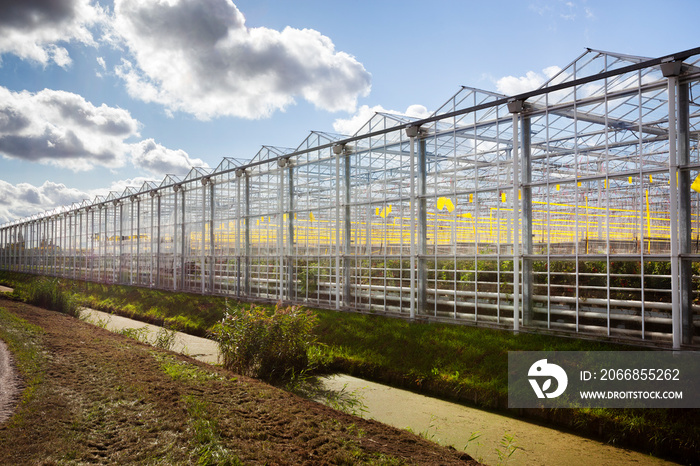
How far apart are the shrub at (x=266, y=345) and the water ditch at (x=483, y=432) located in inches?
37.7

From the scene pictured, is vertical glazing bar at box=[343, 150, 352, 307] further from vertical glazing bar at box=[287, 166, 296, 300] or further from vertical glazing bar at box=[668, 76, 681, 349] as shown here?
vertical glazing bar at box=[668, 76, 681, 349]

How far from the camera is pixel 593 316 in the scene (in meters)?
10.7

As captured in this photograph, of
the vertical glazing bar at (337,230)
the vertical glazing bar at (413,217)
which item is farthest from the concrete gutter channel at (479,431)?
the vertical glazing bar at (337,230)

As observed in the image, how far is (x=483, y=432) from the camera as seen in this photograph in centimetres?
801

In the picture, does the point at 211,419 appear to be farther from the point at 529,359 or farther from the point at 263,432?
the point at 529,359

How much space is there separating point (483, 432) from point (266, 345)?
488cm

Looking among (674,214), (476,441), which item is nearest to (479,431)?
(476,441)

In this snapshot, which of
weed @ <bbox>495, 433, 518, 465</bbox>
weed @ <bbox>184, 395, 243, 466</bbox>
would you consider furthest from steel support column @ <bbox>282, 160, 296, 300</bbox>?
weed @ <bbox>495, 433, 518, 465</bbox>

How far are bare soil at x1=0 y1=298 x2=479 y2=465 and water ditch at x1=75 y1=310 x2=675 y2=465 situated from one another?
0.78 meters

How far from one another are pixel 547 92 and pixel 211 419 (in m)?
9.59

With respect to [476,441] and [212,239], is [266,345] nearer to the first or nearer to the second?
[476,441]

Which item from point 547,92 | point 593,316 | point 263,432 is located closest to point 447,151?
point 547,92

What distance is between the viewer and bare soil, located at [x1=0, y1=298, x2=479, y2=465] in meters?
6.19

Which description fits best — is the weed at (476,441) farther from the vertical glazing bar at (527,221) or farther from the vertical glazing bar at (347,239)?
the vertical glazing bar at (347,239)
